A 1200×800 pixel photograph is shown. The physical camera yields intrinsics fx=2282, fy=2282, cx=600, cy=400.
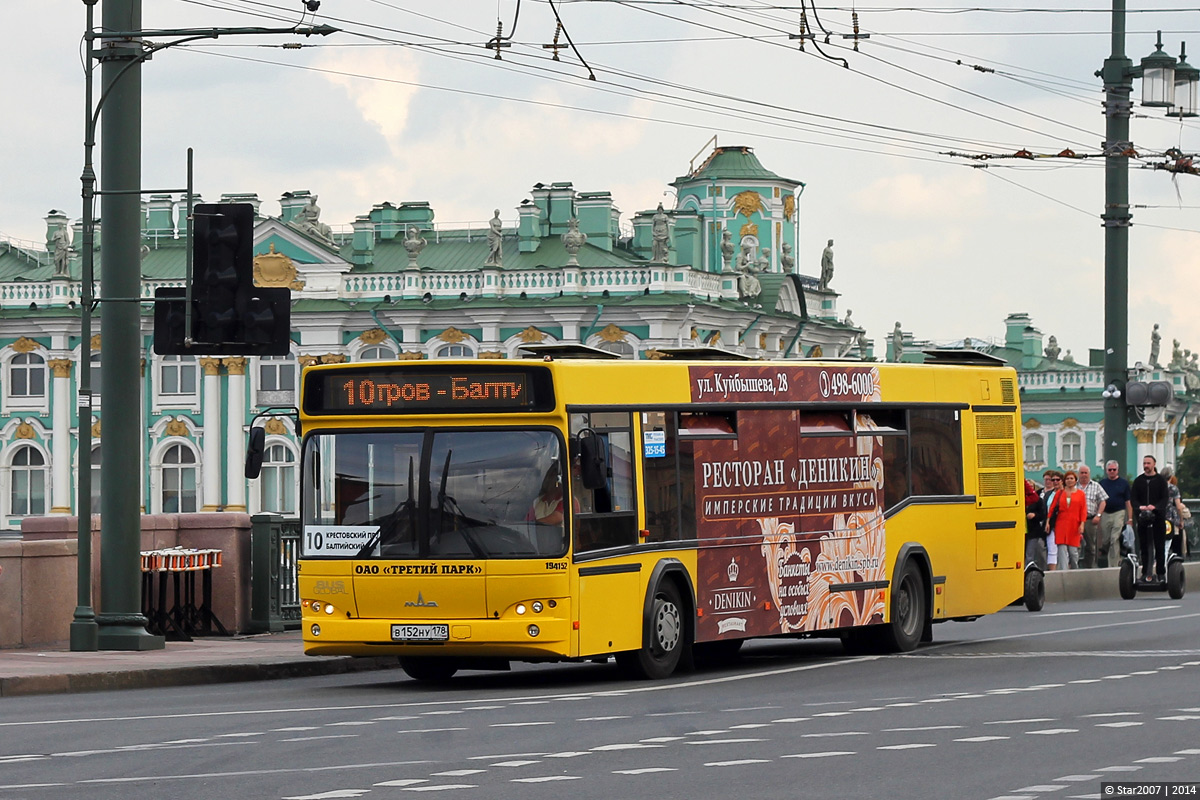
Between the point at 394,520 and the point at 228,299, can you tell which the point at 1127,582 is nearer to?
the point at 228,299

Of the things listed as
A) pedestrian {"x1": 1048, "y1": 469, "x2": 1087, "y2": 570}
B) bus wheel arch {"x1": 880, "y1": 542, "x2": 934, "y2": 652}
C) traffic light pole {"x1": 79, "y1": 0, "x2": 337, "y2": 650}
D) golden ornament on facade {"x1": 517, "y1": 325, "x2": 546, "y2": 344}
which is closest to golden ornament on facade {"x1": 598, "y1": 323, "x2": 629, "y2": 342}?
golden ornament on facade {"x1": 517, "y1": 325, "x2": 546, "y2": 344}

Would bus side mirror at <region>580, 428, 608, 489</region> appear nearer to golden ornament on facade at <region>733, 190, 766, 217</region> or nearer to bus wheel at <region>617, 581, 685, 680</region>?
bus wheel at <region>617, 581, 685, 680</region>

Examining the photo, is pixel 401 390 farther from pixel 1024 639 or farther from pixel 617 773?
pixel 1024 639

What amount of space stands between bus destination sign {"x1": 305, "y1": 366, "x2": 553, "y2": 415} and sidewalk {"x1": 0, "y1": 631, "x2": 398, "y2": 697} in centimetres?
269

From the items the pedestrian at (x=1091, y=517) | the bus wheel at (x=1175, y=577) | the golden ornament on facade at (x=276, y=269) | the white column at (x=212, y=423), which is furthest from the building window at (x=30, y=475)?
the bus wheel at (x=1175, y=577)

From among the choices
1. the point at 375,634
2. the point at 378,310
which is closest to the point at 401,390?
the point at 375,634

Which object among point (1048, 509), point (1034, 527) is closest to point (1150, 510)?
point (1034, 527)

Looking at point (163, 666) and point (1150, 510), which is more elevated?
point (1150, 510)

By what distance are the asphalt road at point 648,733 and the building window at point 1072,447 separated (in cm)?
9987

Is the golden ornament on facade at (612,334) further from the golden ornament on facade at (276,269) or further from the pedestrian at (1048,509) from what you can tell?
the pedestrian at (1048,509)

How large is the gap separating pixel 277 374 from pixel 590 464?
74.1 m

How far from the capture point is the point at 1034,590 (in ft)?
94.2

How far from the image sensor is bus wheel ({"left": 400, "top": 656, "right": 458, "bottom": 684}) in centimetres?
1872

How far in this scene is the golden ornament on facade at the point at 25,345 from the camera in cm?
9106
